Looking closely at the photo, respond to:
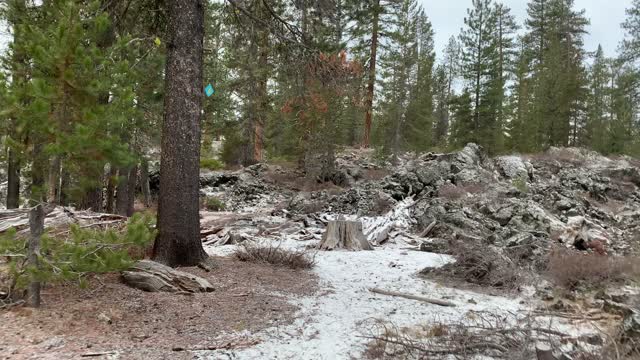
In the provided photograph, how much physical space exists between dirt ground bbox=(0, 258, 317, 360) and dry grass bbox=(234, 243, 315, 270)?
132cm

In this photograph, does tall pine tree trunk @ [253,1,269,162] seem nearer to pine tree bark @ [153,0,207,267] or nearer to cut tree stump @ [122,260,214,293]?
pine tree bark @ [153,0,207,267]

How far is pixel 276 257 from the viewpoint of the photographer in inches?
276

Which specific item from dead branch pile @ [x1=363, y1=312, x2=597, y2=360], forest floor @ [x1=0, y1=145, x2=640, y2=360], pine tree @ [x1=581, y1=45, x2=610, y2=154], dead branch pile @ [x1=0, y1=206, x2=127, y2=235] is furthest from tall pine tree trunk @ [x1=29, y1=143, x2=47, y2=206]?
pine tree @ [x1=581, y1=45, x2=610, y2=154]

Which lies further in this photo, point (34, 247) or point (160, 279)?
point (160, 279)

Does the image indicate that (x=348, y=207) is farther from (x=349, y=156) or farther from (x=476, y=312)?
(x=349, y=156)

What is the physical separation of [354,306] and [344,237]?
3.58 metres

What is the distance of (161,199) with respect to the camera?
5.71 meters

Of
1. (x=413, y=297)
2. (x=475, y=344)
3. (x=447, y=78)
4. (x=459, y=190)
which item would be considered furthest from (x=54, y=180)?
(x=447, y=78)

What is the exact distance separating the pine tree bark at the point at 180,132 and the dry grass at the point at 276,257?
145 cm

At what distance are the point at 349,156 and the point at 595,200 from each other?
37.3 ft

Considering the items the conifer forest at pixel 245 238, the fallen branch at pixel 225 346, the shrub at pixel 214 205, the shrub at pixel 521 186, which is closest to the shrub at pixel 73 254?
the conifer forest at pixel 245 238

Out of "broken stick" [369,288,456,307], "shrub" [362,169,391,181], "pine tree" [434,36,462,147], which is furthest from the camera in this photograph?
"pine tree" [434,36,462,147]

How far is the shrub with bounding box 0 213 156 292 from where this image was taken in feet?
12.5

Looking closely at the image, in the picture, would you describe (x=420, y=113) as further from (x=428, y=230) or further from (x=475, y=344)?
(x=475, y=344)
